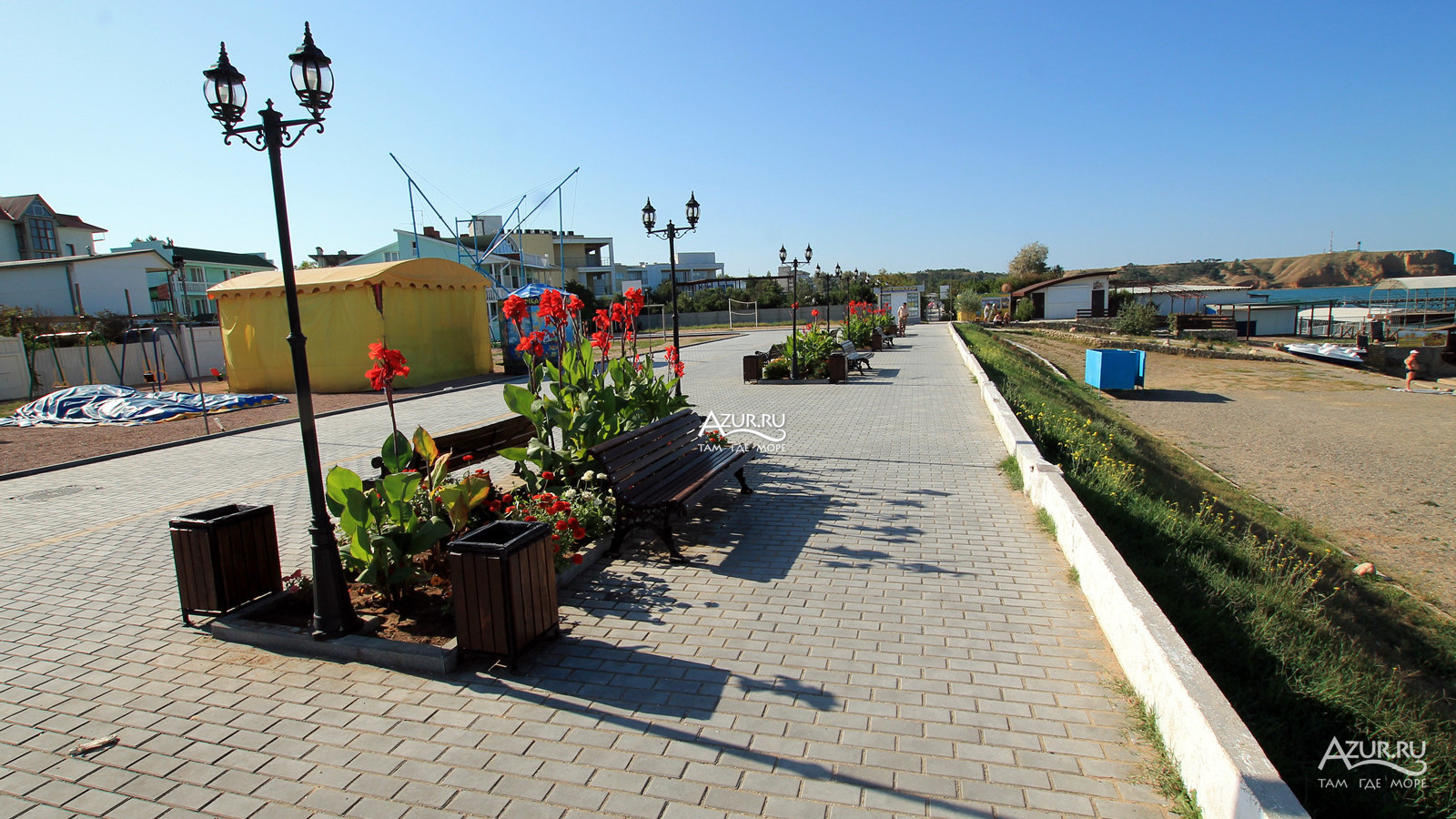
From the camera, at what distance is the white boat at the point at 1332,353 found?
32375 millimetres

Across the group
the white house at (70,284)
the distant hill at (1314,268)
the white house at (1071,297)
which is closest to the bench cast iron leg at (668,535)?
the white house at (70,284)

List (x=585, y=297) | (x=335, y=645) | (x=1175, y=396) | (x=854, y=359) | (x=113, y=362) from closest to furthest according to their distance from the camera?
1. (x=335, y=645)
2. (x=854, y=359)
3. (x=113, y=362)
4. (x=1175, y=396)
5. (x=585, y=297)

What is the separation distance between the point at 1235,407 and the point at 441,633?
23.0m

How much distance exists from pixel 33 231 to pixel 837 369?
51.0 metres

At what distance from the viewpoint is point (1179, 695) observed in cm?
270

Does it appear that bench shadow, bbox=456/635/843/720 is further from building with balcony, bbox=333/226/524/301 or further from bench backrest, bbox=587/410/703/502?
building with balcony, bbox=333/226/524/301

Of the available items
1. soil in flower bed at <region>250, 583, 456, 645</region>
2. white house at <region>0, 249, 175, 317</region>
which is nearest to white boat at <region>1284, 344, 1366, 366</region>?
soil in flower bed at <region>250, 583, 456, 645</region>

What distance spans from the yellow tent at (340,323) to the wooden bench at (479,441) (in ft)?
37.8

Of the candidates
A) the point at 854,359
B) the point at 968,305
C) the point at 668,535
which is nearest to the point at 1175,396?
the point at 854,359

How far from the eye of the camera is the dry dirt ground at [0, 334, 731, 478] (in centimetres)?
1012

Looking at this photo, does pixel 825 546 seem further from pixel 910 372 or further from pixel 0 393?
pixel 0 393

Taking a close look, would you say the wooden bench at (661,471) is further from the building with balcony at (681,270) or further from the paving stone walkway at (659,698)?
the building with balcony at (681,270)

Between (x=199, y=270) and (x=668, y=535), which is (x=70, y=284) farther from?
(x=668, y=535)

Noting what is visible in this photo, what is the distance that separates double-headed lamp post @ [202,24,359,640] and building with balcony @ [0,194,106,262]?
50623 mm
